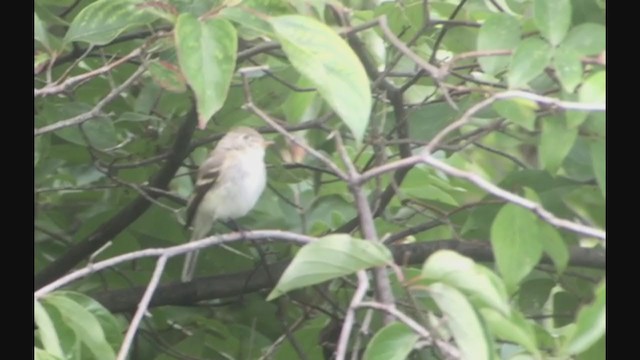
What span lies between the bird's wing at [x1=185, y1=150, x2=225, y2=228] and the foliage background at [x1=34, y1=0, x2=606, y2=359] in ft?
0.15

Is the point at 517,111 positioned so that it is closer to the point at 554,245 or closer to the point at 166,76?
the point at 554,245

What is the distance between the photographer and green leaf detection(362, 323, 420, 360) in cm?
188

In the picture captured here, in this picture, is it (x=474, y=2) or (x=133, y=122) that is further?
(x=133, y=122)

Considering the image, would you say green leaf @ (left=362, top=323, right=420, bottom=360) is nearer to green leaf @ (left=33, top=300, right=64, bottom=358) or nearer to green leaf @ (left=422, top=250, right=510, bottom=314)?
green leaf @ (left=422, top=250, right=510, bottom=314)

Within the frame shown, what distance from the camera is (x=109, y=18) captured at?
2393 millimetres

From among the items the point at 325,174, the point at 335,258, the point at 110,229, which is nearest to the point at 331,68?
the point at 335,258

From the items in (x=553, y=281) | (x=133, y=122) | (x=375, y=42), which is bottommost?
(x=553, y=281)

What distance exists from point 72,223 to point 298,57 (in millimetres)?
1723

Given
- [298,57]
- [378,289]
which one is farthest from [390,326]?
[298,57]

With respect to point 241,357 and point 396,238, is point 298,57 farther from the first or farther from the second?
point 241,357

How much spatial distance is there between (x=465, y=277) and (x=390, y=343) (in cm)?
15

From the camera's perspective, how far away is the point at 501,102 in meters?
2.52

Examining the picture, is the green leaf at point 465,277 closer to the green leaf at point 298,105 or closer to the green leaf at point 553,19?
Result: the green leaf at point 553,19

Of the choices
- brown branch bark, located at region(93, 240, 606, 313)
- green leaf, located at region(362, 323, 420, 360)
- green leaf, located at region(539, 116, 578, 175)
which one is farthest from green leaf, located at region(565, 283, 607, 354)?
brown branch bark, located at region(93, 240, 606, 313)
